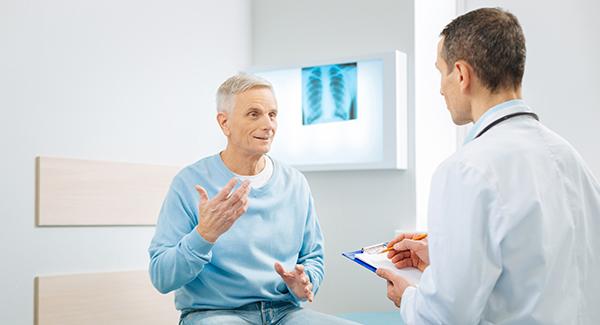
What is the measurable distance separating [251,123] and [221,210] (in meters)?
0.47

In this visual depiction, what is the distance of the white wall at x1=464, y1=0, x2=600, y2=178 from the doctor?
6.20 feet

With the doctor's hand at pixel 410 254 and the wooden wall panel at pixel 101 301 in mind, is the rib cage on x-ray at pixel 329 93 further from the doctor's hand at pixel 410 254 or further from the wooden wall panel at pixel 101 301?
the doctor's hand at pixel 410 254

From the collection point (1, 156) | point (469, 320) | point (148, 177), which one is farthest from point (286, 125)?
point (469, 320)

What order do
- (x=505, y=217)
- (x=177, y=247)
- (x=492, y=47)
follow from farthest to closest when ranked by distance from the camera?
(x=177, y=247), (x=492, y=47), (x=505, y=217)

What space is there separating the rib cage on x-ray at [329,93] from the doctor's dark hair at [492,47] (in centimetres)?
201

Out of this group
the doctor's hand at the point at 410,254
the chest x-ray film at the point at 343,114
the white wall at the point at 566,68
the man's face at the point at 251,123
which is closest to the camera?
the doctor's hand at the point at 410,254

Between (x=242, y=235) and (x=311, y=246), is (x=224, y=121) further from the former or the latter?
(x=311, y=246)

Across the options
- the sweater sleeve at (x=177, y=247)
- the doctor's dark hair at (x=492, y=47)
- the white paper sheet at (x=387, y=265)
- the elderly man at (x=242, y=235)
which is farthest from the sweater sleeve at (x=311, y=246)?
the doctor's dark hair at (x=492, y=47)

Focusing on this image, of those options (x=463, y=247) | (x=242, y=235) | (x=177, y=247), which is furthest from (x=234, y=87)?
(x=463, y=247)

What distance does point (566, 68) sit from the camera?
11.4 feet

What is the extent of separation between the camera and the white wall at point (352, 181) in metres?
3.64

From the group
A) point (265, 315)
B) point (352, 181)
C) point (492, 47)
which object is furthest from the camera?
point (352, 181)

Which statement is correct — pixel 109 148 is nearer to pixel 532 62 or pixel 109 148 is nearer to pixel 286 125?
pixel 286 125

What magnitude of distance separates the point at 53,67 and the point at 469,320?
6.64 feet
